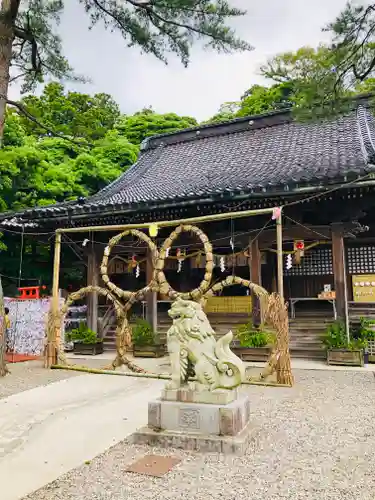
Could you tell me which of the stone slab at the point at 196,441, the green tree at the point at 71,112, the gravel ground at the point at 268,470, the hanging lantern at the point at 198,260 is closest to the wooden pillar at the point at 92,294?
the hanging lantern at the point at 198,260

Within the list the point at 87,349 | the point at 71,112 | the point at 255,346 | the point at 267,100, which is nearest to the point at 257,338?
the point at 255,346

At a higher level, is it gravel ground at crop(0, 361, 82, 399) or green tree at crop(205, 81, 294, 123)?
green tree at crop(205, 81, 294, 123)

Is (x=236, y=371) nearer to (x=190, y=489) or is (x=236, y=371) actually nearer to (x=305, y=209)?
(x=190, y=489)

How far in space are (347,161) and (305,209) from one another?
173 centimetres

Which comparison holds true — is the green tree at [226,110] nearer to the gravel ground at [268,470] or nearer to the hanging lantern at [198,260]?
the hanging lantern at [198,260]

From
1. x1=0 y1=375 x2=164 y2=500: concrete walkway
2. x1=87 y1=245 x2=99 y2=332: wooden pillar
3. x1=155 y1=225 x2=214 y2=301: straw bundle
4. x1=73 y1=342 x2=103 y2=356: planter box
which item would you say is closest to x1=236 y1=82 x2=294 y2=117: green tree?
x1=87 y1=245 x2=99 y2=332: wooden pillar

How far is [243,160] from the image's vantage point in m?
14.5

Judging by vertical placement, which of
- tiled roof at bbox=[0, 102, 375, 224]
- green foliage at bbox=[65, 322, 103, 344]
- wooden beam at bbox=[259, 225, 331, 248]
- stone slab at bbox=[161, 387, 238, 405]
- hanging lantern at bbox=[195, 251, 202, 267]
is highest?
tiled roof at bbox=[0, 102, 375, 224]

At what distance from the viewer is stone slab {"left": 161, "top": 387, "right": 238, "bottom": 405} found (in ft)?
15.4

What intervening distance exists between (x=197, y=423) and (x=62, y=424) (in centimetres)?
206

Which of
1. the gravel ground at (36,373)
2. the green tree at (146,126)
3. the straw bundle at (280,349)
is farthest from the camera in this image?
the green tree at (146,126)

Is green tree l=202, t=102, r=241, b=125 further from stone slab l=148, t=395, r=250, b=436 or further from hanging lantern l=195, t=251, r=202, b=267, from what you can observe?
stone slab l=148, t=395, r=250, b=436

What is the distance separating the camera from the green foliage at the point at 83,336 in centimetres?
1213

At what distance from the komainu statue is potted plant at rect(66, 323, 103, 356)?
759cm
